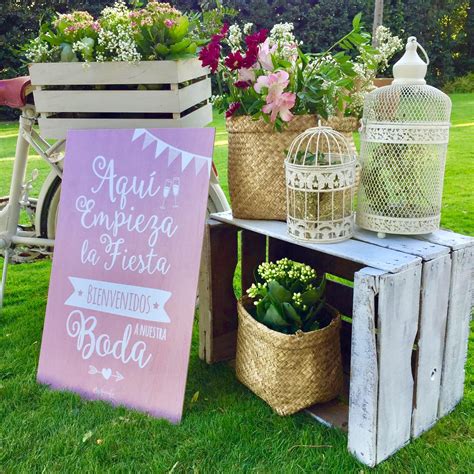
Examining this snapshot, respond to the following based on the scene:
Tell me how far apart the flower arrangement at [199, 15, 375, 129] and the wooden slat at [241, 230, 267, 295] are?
625 millimetres

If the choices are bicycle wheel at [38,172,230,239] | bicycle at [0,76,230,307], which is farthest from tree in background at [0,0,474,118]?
bicycle wheel at [38,172,230,239]

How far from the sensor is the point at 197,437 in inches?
69.9

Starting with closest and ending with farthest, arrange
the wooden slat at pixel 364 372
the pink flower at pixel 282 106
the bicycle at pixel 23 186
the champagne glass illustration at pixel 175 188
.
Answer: the wooden slat at pixel 364 372
the pink flower at pixel 282 106
the champagne glass illustration at pixel 175 188
the bicycle at pixel 23 186

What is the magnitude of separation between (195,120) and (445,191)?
2926 mm

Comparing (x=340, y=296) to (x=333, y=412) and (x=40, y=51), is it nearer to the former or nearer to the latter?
(x=333, y=412)

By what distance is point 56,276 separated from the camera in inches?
83.7

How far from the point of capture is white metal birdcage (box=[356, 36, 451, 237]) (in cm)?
164

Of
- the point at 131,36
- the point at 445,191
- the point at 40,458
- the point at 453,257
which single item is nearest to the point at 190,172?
the point at 131,36

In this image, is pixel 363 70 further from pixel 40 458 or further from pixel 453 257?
pixel 40 458

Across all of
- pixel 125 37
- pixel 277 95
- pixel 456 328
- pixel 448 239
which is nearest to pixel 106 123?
pixel 125 37

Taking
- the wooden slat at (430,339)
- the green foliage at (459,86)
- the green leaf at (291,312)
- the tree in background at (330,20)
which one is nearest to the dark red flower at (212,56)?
the green leaf at (291,312)

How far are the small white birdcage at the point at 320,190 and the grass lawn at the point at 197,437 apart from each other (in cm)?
64

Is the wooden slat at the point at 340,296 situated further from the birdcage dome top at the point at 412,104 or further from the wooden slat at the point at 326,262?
the birdcage dome top at the point at 412,104

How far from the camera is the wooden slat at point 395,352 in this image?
154 centimetres
